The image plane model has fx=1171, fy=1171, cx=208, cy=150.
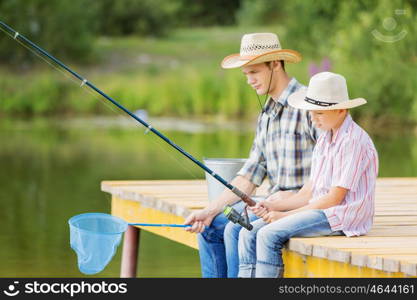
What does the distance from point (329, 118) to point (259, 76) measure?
41 cm

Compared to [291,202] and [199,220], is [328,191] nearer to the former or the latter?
[291,202]

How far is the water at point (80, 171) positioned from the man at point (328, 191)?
254 cm

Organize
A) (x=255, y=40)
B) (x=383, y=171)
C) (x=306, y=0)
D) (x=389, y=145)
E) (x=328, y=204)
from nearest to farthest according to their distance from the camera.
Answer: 1. (x=328, y=204)
2. (x=255, y=40)
3. (x=383, y=171)
4. (x=389, y=145)
5. (x=306, y=0)

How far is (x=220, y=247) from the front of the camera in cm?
422

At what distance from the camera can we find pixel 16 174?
11.3 meters

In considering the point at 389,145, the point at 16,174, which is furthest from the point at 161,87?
the point at 16,174

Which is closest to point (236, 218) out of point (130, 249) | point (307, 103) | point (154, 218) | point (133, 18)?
point (307, 103)

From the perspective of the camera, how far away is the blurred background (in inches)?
345

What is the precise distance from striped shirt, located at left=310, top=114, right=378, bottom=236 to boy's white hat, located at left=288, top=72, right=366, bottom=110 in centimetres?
8

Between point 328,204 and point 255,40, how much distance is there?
2.42 feet

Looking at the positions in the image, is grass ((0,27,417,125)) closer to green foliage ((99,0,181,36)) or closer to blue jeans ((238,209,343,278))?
green foliage ((99,0,181,36))

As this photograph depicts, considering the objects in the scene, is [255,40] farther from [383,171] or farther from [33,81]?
[33,81]

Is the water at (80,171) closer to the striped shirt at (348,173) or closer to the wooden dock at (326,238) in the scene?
the wooden dock at (326,238)

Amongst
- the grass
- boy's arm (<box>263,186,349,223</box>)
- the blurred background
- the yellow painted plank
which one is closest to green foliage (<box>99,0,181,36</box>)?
the blurred background
